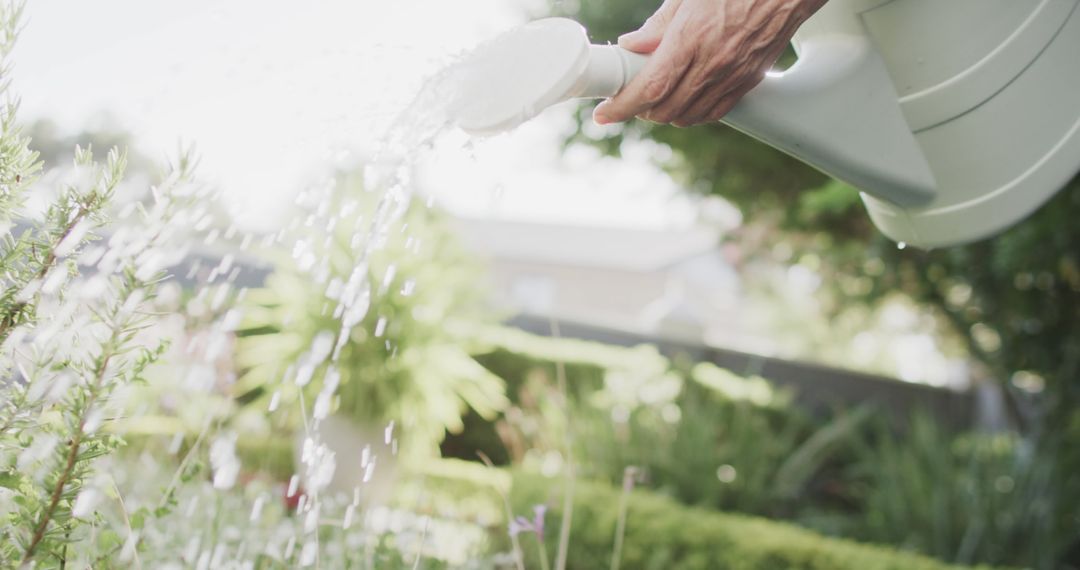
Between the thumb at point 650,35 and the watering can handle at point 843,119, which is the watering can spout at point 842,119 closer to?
the watering can handle at point 843,119

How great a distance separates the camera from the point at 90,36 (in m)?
1.81

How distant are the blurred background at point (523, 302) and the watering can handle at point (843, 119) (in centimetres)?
41

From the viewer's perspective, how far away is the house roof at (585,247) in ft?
106

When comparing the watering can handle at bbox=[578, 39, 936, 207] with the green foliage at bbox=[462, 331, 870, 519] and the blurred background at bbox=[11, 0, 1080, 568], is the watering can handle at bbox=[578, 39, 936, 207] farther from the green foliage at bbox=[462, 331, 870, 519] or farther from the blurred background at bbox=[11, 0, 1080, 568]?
the green foliage at bbox=[462, 331, 870, 519]

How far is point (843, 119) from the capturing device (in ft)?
4.75

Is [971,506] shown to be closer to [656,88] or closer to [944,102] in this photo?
[944,102]

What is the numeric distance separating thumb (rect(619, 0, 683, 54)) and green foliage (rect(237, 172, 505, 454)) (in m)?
3.01

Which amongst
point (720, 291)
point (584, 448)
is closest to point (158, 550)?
point (584, 448)

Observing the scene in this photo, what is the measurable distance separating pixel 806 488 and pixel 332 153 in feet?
20.0

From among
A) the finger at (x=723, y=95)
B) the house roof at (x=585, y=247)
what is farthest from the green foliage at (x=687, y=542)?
the house roof at (x=585, y=247)

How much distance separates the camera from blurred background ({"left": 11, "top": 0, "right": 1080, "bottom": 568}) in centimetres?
153

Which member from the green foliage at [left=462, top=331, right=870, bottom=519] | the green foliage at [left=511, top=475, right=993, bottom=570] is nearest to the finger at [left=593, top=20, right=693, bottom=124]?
the green foliage at [left=511, top=475, right=993, bottom=570]

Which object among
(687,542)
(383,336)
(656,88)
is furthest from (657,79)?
(383,336)

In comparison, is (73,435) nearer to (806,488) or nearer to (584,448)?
(584,448)
